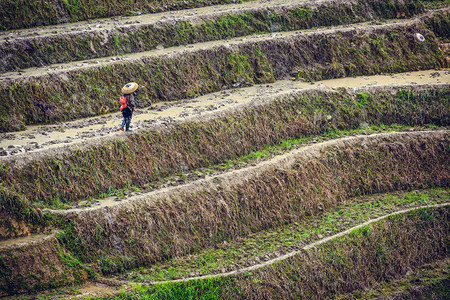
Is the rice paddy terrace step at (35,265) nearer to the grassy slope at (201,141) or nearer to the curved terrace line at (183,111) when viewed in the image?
the grassy slope at (201,141)

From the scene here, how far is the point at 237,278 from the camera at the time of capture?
1323cm

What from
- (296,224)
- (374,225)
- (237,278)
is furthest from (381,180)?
(237,278)

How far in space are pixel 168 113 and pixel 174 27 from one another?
6.01 metres

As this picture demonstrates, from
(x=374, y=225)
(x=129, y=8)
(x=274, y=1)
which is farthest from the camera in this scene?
(x=274, y=1)

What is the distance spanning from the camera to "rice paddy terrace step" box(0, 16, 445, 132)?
1683 cm

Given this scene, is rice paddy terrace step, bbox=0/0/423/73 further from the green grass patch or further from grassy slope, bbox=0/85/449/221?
the green grass patch

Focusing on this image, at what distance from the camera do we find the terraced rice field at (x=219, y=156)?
13.0 m

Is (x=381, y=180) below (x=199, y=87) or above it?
below

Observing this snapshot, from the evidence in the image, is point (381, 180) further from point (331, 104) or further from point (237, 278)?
point (237, 278)

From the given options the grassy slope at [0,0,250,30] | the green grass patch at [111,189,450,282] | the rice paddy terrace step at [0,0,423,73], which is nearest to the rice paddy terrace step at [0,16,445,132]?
the rice paddy terrace step at [0,0,423,73]

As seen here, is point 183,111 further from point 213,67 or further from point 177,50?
point 177,50

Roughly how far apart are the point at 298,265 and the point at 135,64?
10265 millimetres

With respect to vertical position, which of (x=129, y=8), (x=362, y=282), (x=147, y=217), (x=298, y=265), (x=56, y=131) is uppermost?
(x=129, y=8)

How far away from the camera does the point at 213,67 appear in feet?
67.5
